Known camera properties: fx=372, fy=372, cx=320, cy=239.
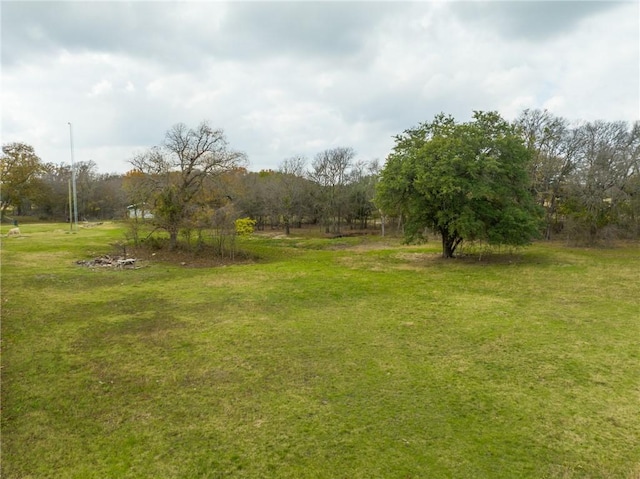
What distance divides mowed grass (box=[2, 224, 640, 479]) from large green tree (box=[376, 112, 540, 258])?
5.28m

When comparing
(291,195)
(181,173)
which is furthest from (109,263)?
(291,195)

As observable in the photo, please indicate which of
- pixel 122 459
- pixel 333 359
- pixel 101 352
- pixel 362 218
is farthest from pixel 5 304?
pixel 362 218

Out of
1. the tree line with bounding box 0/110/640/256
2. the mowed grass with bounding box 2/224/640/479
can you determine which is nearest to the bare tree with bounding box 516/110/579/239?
the tree line with bounding box 0/110/640/256

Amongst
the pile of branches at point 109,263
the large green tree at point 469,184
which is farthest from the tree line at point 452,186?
the pile of branches at point 109,263

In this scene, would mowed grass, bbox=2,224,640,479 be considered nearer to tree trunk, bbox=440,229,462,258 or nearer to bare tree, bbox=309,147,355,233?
tree trunk, bbox=440,229,462,258

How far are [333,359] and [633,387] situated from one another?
5.22 m

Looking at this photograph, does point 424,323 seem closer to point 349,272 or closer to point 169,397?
point 169,397

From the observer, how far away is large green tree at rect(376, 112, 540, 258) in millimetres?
17875

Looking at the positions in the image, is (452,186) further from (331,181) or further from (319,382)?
(331,181)

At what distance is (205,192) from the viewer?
23.6 meters

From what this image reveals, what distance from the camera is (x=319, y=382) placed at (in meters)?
6.60

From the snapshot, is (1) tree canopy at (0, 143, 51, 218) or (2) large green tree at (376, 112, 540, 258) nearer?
(2) large green tree at (376, 112, 540, 258)

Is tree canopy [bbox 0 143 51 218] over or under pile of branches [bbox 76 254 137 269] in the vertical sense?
over

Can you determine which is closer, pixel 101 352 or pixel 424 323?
pixel 101 352
